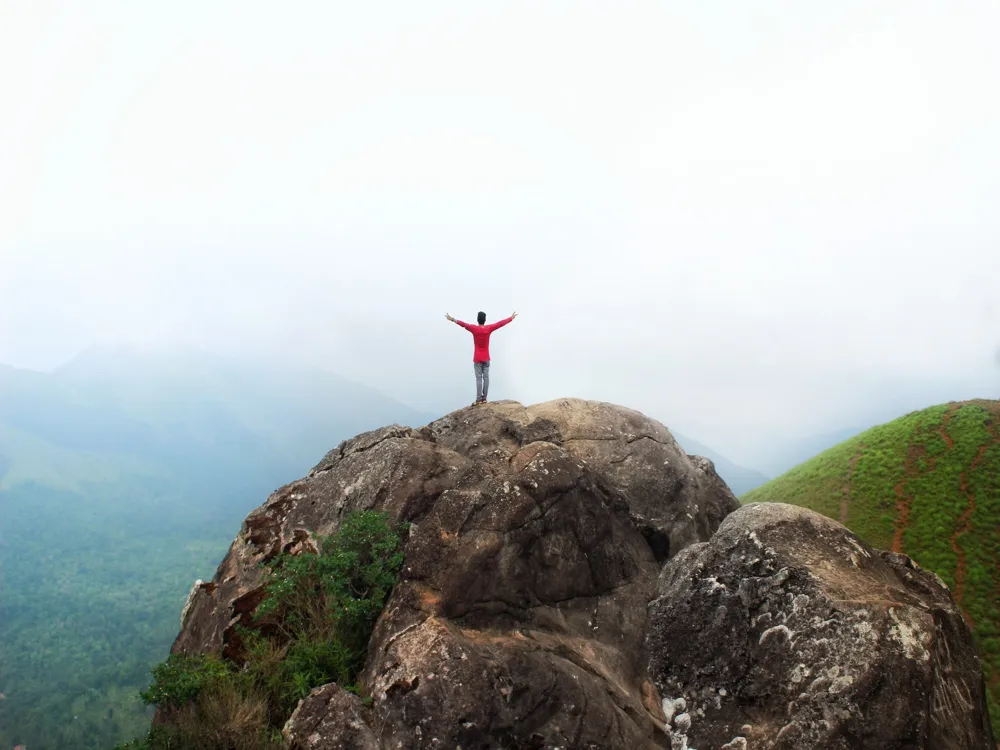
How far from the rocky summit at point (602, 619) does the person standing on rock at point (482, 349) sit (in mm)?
4757

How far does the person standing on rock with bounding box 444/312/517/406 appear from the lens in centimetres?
2433

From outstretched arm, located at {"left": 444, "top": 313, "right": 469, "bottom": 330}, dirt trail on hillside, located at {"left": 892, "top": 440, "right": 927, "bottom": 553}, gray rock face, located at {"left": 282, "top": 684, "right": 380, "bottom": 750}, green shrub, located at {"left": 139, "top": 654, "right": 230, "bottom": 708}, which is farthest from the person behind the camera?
dirt trail on hillside, located at {"left": 892, "top": 440, "right": 927, "bottom": 553}

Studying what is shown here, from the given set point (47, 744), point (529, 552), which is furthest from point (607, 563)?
point (47, 744)

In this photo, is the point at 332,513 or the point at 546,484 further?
the point at 332,513

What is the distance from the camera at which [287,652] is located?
13984 millimetres

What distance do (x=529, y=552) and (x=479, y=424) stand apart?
7.68 metres

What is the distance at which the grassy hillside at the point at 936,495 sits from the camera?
29219 mm

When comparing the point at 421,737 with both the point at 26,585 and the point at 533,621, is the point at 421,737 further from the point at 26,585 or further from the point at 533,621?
the point at 26,585

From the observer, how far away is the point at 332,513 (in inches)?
714

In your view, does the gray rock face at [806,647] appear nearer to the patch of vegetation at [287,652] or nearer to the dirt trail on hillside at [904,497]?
the patch of vegetation at [287,652]

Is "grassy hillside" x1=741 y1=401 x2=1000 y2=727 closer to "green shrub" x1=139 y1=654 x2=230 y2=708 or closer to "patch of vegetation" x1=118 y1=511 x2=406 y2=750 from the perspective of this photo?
"patch of vegetation" x1=118 y1=511 x2=406 y2=750

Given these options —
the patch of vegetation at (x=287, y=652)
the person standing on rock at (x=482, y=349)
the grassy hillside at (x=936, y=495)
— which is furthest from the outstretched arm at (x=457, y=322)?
the grassy hillside at (x=936, y=495)

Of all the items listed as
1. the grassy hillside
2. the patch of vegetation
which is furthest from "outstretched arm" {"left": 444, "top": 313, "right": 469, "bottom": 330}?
the grassy hillside

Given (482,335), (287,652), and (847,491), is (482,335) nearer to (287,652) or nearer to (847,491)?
(287,652)
